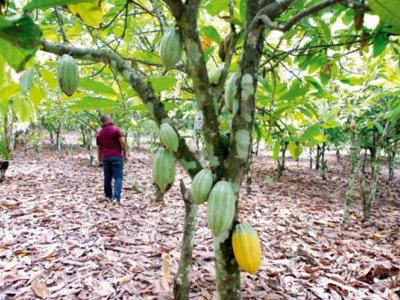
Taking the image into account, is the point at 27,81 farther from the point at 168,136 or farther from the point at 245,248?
the point at 245,248

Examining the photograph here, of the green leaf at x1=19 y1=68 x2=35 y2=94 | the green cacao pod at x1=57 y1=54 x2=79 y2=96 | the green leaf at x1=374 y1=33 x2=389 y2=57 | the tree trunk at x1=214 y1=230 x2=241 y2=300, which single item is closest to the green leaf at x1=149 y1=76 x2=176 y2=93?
the green cacao pod at x1=57 y1=54 x2=79 y2=96

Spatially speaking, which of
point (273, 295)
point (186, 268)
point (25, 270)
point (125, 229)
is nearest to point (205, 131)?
point (186, 268)

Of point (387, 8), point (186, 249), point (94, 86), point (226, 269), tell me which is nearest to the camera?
point (387, 8)

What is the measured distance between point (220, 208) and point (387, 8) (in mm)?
541

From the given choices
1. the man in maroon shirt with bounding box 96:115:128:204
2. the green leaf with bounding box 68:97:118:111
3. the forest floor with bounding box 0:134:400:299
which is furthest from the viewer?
the man in maroon shirt with bounding box 96:115:128:204

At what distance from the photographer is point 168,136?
81cm

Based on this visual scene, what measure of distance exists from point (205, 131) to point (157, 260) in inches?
72.3

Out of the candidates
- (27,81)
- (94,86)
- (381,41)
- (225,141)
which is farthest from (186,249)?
(381,41)

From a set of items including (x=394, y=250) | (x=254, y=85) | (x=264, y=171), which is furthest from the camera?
(x=264, y=171)

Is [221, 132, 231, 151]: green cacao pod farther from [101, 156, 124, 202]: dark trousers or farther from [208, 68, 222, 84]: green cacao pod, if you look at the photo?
[101, 156, 124, 202]: dark trousers

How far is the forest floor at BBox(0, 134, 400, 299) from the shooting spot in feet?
6.43

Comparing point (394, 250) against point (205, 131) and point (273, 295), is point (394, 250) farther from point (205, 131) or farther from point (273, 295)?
point (205, 131)

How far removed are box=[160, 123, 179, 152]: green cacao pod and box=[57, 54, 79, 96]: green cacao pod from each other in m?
0.29

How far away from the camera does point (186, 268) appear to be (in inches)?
63.1
